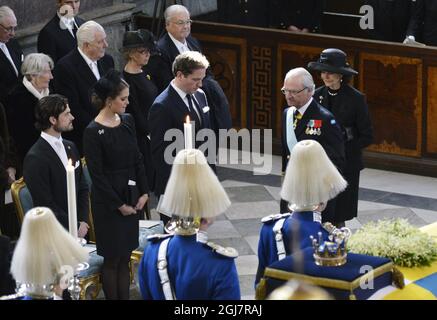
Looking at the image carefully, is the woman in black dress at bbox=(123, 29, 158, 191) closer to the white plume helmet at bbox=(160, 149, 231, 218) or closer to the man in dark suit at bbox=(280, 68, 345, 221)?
the man in dark suit at bbox=(280, 68, 345, 221)

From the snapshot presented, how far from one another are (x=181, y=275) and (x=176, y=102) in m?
3.24

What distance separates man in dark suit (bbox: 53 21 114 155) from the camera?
10031mm

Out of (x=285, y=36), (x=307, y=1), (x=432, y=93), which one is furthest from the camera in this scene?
(x=307, y=1)

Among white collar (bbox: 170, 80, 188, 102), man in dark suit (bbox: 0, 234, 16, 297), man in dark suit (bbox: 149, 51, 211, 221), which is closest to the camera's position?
man in dark suit (bbox: 0, 234, 16, 297)

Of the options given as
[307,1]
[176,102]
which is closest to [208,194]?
[176,102]

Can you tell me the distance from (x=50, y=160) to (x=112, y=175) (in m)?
0.44

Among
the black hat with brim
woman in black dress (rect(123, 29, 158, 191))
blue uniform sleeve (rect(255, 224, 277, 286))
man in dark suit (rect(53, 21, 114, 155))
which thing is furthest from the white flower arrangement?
man in dark suit (rect(53, 21, 114, 155))

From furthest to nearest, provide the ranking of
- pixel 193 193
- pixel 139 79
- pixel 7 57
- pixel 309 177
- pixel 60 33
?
1. pixel 60 33
2. pixel 7 57
3. pixel 139 79
4. pixel 309 177
5. pixel 193 193

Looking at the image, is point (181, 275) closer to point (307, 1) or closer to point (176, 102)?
point (176, 102)

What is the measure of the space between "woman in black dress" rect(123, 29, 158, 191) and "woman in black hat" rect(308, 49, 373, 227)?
1543 millimetres

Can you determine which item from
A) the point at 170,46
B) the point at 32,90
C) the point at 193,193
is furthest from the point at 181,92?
the point at 193,193

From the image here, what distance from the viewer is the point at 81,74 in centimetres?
1009

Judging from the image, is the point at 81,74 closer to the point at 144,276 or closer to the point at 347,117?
the point at 347,117

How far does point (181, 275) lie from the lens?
5.68 m
